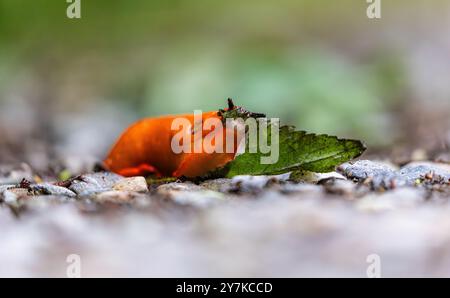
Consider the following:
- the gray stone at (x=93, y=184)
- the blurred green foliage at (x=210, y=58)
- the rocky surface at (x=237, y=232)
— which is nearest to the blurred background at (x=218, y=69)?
the blurred green foliage at (x=210, y=58)

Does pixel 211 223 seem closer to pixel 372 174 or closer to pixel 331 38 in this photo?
pixel 372 174

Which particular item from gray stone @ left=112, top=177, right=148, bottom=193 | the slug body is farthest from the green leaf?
gray stone @ left=112, top=177, right=148, bottom=193

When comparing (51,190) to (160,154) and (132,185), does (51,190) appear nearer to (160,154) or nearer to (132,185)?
(132,185)

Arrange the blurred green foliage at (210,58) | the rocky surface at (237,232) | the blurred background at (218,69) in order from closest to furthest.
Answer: the rocky surface at (237,232), the blurred background at (218,69), the blurred green foliage at (210,58)

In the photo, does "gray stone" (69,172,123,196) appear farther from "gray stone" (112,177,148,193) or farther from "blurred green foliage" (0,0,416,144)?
"blurred green foliage" (0,0,416,144)

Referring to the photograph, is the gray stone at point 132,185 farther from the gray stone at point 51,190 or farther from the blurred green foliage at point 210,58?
the blurred green foliage at point 210,58
